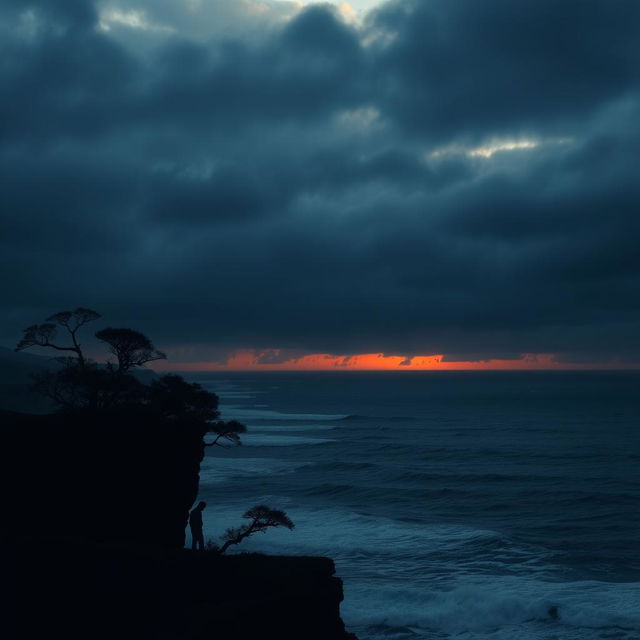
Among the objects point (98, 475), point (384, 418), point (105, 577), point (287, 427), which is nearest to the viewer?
point (105, 577)

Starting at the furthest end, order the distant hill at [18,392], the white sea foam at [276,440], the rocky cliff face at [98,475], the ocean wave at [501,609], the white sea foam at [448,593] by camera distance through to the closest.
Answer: the distant hill at [18,392], the white sea foam at [276,440], the white sea foam at [448,593], the ocean wave at [501,609], the rocky cliff face at [98,475]

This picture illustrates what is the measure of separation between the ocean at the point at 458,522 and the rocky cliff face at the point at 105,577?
8180 millimetres

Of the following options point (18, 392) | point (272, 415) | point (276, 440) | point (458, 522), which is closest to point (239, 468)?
point (276, 440)

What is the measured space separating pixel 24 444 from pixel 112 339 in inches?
308

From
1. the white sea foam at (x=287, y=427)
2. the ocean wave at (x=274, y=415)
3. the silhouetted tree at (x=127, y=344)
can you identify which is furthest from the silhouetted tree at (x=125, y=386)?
the ocean wave at (x=274, y=415)

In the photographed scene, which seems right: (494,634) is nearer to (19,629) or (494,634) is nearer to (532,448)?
(19,629)

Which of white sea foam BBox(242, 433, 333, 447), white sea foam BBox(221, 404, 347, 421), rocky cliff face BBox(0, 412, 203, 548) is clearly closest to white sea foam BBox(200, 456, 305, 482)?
white sea foam BBox(242, 433, 333, 447)

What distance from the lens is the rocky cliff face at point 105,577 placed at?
13.4 m

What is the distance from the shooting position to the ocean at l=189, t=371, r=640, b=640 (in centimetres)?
2298

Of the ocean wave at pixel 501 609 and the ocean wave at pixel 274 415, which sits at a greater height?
the ocean wave at pixel 501 609

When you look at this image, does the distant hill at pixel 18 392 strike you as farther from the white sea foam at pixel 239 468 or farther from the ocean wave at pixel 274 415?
the ocean wave at pixel 274 415

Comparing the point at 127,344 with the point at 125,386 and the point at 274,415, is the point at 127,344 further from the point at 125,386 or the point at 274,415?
the point at 274,415

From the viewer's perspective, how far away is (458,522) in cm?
3728

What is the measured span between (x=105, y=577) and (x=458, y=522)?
27695mm
